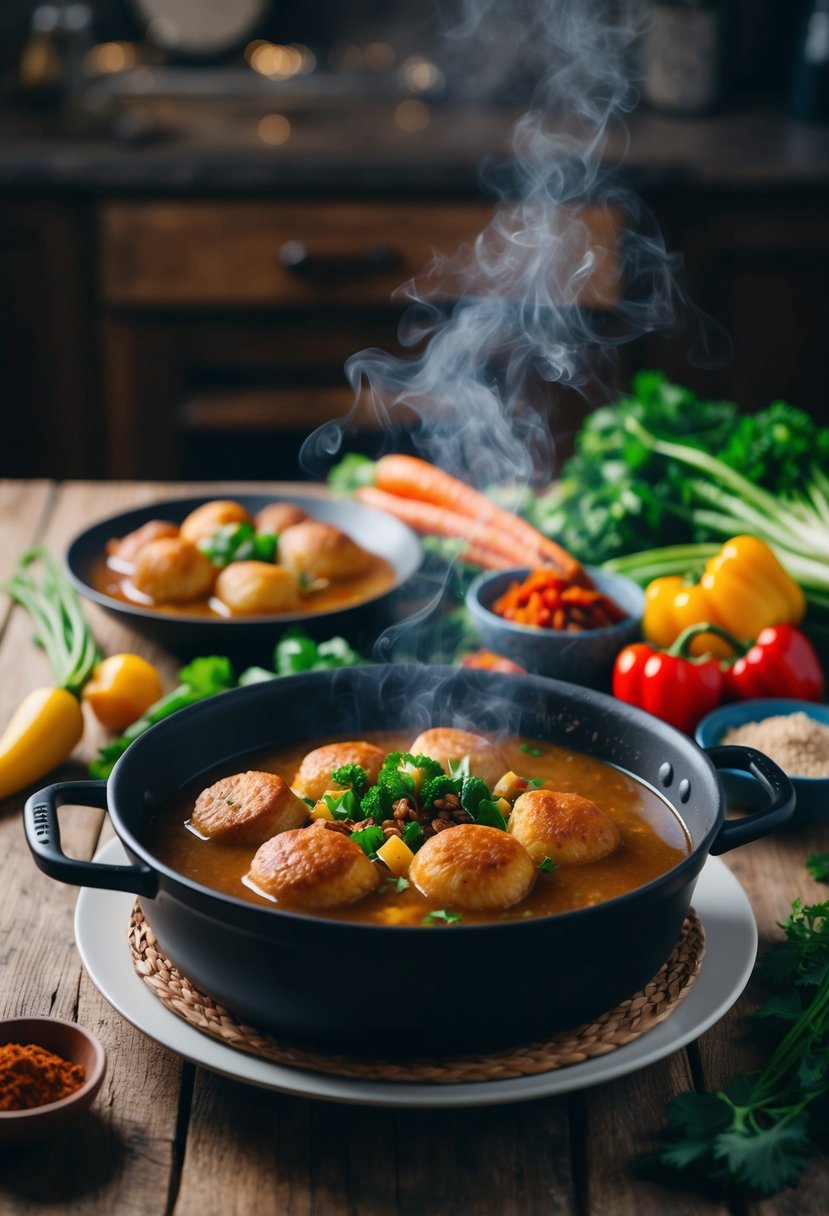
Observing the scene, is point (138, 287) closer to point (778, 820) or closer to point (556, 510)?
point (556, 510)

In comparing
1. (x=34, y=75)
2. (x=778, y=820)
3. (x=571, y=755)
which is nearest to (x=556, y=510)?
(x=571, y=755)

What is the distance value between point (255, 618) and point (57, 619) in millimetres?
402

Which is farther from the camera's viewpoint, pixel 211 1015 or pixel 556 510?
pixel 556 510

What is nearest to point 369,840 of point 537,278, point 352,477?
point 352,477

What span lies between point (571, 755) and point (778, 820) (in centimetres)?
42

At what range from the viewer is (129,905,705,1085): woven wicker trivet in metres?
1.40

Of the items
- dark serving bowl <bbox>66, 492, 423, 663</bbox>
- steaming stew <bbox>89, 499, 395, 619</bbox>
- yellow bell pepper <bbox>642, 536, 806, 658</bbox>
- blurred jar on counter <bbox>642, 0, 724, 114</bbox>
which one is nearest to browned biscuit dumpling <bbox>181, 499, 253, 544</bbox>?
steaming stew <bbox>89, 499, 395, 619</bbox>

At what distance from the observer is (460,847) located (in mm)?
1541

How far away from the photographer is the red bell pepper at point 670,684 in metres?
2.26

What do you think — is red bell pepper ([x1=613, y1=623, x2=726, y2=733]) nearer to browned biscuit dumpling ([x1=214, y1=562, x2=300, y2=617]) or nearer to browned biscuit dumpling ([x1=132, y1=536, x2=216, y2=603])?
browned biscuit dumpling ([x1=214, y1=562, x2=300, y2=617])

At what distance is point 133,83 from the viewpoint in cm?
549

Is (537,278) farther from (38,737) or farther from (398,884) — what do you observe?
(398,884)

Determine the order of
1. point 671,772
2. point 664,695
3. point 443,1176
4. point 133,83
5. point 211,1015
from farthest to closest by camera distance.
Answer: point 133,83 → point 664,695 → point 671,772 → point 211,1015 → point 443,1176

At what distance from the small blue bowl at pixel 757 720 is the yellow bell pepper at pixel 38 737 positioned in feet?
3.30
